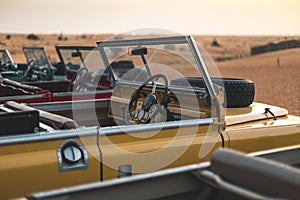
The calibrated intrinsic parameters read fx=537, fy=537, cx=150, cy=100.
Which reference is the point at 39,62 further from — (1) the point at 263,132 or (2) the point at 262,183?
(2) the point at 262,183

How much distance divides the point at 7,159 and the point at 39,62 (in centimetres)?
906

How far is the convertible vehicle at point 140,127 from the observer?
347 centimetres

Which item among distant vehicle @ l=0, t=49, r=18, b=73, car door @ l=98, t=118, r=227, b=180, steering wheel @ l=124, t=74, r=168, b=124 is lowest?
car door @ l=98, t=118, r=227, b=180

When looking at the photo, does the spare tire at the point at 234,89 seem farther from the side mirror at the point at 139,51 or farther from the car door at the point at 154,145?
the car door at the point at 154,145

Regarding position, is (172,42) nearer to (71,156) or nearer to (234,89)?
(234,89)

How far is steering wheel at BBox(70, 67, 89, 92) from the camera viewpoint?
8.75 meters

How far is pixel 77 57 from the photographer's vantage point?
907 cm

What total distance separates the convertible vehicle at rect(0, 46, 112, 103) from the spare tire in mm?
1768

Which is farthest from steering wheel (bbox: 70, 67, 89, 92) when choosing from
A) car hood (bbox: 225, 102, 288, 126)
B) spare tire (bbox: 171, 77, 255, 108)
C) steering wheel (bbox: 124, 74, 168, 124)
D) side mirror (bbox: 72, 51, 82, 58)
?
car hood (bbox: 225, 102, 288, 126)

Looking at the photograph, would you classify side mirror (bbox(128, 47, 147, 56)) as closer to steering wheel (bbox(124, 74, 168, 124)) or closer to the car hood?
steering wheel (bbox(124, 74, 168, 124))

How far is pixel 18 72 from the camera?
12.2 metres

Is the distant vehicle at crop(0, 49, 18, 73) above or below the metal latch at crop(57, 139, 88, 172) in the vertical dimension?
above

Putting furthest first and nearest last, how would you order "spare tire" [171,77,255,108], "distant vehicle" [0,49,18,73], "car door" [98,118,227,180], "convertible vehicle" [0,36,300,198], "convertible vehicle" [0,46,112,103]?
"distant vehicle" [0,49,18,73]
"convertible vehicle" [0,46,112,103]
"spare tire" [171,77,255,108]
"car door" [98,118,227,180]
"convertible vehicle" [0,36,300,198]

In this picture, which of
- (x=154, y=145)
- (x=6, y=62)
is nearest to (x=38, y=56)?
(x=6, y=62)
